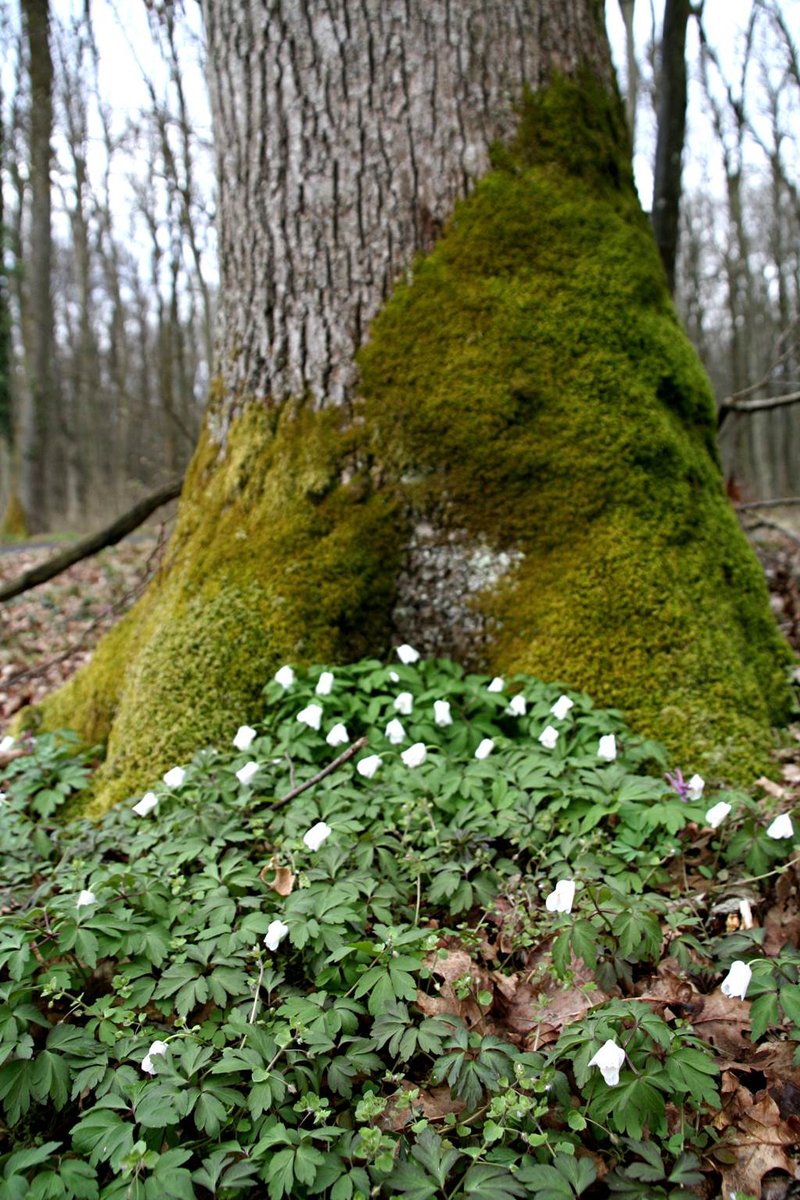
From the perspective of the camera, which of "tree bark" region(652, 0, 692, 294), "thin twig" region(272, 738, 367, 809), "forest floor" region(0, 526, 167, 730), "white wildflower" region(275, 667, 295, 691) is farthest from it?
"tree bark" region(652, 0, 692, 294)

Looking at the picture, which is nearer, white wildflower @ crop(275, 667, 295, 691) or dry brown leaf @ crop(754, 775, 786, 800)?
dry brown leaf @ crop(754, 775, 786, 800)

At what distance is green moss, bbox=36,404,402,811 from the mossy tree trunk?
0.01m

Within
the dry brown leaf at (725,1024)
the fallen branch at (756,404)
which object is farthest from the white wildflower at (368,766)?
the fallen branch at (756,404)

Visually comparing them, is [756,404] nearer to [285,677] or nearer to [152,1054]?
[285,677]

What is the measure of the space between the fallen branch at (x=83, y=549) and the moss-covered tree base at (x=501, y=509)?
23.8 inches

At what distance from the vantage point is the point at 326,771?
99.1 inches

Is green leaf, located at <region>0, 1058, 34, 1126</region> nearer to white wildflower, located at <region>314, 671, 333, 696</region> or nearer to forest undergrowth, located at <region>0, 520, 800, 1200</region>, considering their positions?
forest undergrowth, located at <region>0, 520, 800, 1200</region>

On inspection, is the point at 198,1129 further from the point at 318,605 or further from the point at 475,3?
the point at 475,3

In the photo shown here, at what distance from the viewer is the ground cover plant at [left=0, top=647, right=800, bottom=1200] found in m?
1.52

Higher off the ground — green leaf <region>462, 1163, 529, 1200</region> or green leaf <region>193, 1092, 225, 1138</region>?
green leaf <region>193, 1092, 225, 1138</region>

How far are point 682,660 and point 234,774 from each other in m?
1.74

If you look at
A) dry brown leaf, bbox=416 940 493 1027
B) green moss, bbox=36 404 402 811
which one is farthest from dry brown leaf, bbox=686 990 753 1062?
green moss, bbox=36 404 402 811

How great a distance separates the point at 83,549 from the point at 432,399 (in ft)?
6.41

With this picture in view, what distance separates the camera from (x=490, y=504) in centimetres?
327
